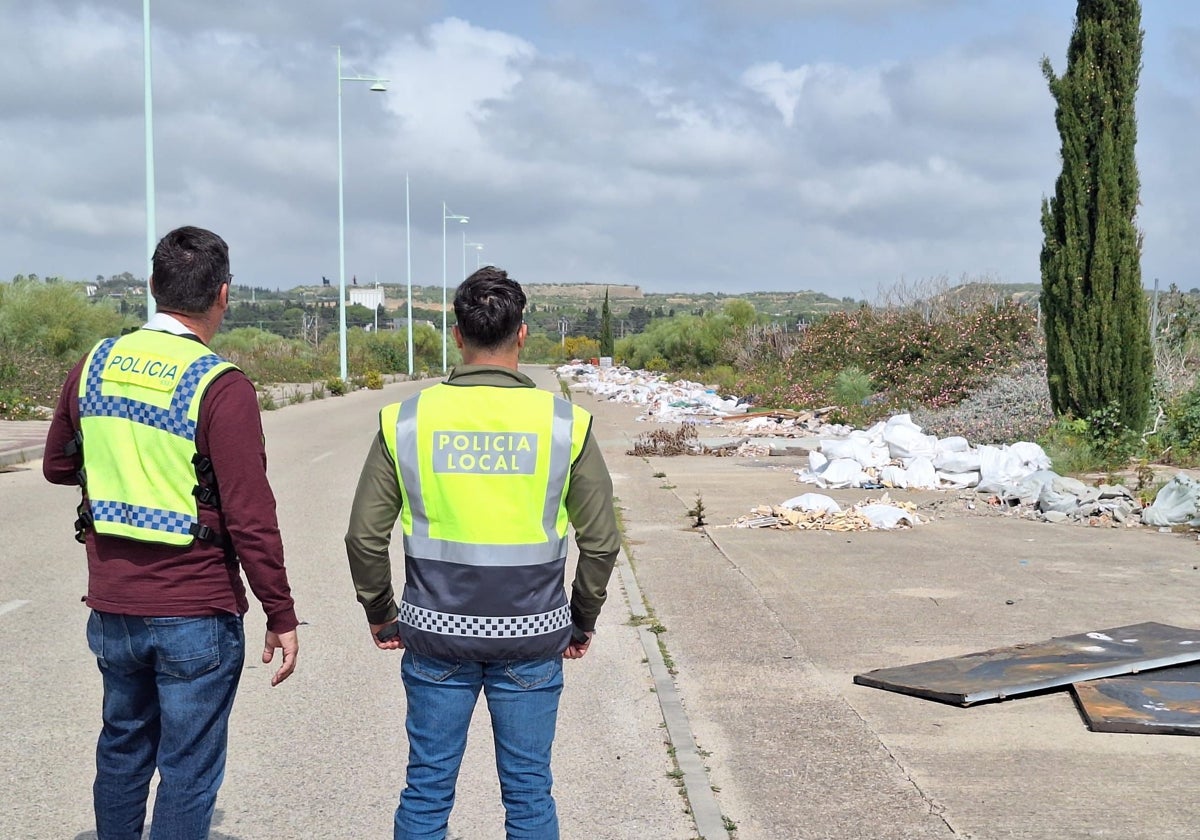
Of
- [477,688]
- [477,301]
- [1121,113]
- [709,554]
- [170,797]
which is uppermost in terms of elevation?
[1121,113]

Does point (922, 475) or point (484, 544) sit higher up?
point (484, 544)

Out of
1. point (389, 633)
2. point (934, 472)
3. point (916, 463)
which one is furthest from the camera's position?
point (916, 463)

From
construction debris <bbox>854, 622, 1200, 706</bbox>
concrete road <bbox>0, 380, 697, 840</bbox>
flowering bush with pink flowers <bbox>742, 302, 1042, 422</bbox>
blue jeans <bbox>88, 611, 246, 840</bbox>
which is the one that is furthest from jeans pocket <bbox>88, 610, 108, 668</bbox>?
flowering bush with pink flowers <bbox>742, 302, 1042, 422</bbox>

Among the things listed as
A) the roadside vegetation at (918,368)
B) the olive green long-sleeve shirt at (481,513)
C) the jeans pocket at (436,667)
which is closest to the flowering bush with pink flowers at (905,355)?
the roadside vegetation at (918,368)

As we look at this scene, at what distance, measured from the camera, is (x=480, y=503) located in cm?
350

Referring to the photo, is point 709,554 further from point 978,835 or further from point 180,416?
point 180,416

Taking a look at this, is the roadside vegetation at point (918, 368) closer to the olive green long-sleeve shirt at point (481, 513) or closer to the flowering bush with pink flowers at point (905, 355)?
the flowering bush with pink flowers at point (905, 355)

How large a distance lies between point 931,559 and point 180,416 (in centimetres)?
859

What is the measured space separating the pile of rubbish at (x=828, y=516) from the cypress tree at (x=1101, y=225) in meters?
5.16

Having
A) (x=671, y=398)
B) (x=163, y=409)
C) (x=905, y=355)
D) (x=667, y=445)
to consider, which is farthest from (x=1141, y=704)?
(x=671, y=398)

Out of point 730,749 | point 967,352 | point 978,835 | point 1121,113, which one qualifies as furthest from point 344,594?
point 967,352

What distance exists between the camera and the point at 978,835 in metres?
4.82

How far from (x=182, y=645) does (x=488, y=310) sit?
123 cm

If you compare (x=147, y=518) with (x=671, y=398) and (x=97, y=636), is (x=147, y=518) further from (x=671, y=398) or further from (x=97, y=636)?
(x=671, y=398)
